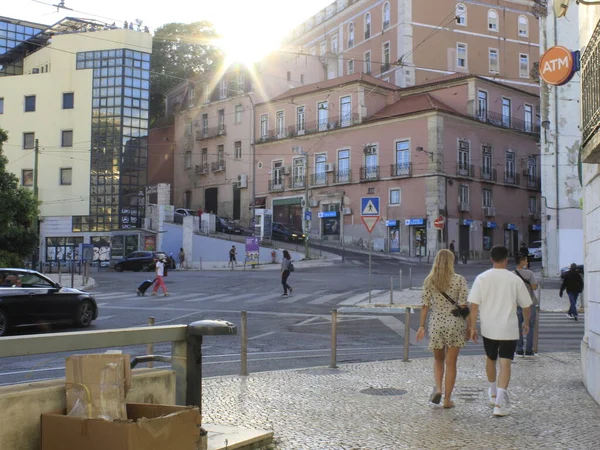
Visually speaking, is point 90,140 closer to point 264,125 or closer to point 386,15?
point 264,125

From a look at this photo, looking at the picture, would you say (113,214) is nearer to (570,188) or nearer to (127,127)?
(127,127)

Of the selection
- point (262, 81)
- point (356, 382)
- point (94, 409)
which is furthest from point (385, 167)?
point (94, 409)

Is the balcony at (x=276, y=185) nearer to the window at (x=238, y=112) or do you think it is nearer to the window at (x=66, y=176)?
the window at (x=238, y=112)

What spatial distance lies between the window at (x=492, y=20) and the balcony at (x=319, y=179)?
67.1ft

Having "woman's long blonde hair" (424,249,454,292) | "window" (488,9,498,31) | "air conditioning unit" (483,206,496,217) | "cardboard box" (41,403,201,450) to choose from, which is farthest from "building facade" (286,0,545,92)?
"cardboard box" (41,403,201,450)

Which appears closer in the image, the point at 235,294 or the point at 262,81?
the point at 235,294

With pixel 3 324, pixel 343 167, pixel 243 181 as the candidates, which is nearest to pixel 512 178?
pixel 343 167

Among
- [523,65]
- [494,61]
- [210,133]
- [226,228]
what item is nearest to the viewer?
[226,228]

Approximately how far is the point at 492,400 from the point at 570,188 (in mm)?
30048

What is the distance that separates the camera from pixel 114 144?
57.8 metres

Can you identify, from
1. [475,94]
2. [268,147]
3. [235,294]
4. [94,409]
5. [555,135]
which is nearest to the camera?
[94,409]

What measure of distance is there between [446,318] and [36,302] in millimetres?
10649

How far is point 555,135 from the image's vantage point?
34.8m

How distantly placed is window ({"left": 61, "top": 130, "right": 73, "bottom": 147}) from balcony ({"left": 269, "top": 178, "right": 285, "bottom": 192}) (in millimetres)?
16935
